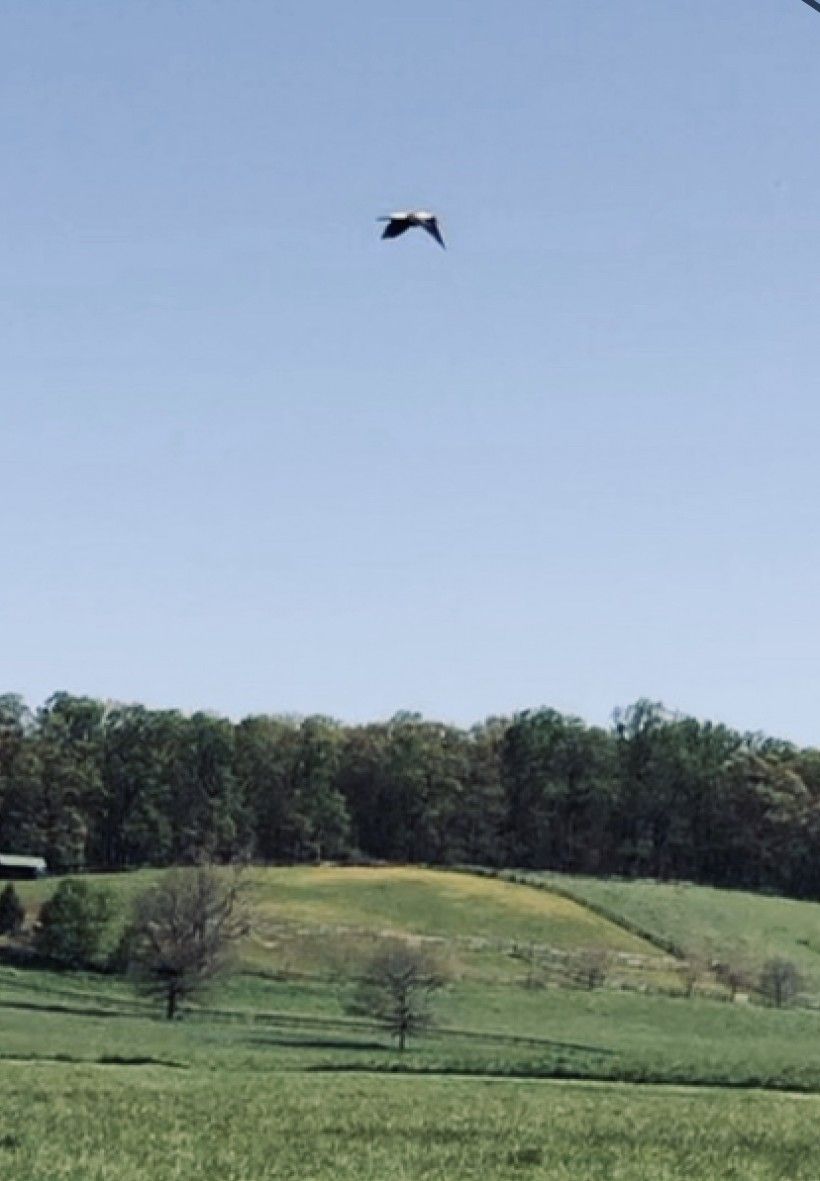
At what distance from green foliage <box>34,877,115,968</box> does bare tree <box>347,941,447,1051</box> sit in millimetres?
20077

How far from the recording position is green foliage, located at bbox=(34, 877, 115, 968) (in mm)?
93750

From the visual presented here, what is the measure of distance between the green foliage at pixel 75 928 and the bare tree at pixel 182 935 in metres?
6.42

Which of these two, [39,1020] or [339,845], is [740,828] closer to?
[339,845]

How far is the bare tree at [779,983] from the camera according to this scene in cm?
9819

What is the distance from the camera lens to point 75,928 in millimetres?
93875

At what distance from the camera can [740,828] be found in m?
158

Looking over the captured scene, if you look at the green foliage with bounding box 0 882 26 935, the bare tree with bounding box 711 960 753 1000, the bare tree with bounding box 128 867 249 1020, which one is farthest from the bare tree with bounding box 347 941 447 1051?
the green foliage with bounding box 0 882 26 935

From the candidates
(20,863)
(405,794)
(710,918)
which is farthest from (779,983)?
(405,794)

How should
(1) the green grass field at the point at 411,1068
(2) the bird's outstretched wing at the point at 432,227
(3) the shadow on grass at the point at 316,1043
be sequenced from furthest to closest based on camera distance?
(3) the shadow on grass at the point at 316,1043 → (1) the green grass field at the point at 411,1068 → (2) the bird's outstretched wing at the point at 432,227

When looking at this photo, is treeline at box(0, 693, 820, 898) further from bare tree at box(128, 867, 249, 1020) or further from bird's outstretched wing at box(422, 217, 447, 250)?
bird's outstretched wing at box(422, 217, 447, 250)

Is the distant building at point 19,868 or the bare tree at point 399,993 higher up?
the distant building at point 19,868

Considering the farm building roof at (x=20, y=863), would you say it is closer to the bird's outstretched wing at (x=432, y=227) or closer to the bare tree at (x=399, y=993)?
the bare tree at (x=399, y=993)

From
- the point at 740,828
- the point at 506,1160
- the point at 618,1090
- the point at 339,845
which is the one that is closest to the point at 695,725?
the point at 740,828

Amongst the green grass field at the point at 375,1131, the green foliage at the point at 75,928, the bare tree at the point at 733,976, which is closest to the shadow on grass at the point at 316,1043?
the green grass field at the point at 375,1131
